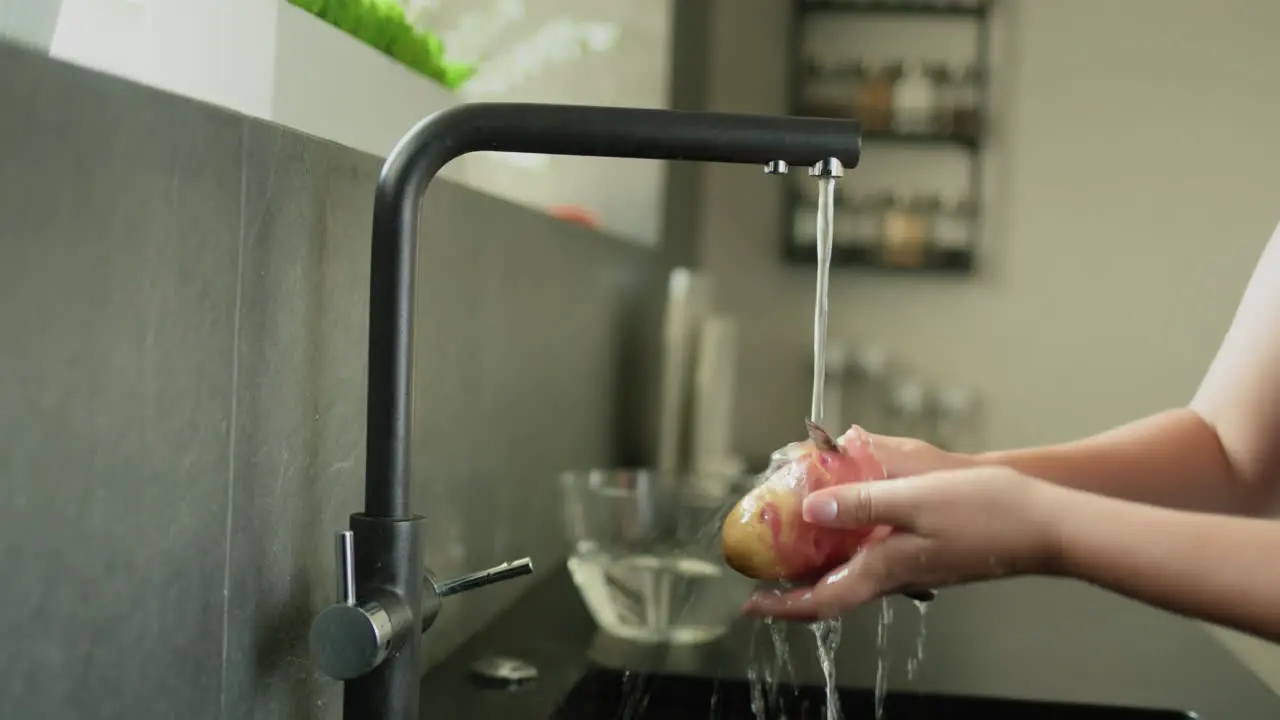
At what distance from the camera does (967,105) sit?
2.97 m

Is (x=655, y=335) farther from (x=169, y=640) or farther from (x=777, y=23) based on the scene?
(x=169, y=640)

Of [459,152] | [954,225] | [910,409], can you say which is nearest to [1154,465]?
[459,152]

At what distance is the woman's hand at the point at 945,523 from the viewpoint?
2.36ft

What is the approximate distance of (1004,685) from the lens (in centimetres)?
109

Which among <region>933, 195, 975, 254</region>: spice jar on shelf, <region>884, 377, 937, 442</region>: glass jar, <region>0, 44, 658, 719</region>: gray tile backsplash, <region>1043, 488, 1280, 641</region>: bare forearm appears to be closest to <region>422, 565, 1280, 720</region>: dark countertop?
<region>0, 44, 658, 719</region>: gray tile backsplash

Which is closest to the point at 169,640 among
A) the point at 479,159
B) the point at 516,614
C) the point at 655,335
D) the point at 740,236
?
the point at 516,614

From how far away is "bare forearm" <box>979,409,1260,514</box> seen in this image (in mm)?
1062

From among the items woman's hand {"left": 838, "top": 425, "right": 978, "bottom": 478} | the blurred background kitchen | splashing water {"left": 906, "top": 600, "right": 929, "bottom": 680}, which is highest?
the blurred background kitchen

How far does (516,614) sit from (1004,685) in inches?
18.1

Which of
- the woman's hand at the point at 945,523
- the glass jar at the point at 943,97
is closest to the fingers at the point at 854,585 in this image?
the woman's hand at the point at 945,523

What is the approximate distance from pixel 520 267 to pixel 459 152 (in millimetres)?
575

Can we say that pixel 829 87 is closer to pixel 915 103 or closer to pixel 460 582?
pixel 915 103

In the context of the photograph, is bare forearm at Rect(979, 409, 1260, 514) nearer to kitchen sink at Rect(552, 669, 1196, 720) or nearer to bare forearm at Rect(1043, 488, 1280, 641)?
kitchen sink at Rect(552, 669, 1196, 720)

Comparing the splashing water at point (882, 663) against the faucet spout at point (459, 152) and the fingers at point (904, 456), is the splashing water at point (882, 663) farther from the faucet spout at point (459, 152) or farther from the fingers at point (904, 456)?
the faucet spout at point (459, 152)
